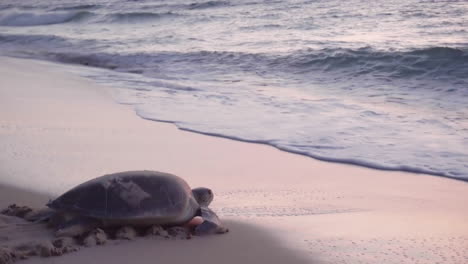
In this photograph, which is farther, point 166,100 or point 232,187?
point 166,100

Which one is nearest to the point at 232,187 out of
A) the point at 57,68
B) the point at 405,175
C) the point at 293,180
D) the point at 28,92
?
the point at 293,180

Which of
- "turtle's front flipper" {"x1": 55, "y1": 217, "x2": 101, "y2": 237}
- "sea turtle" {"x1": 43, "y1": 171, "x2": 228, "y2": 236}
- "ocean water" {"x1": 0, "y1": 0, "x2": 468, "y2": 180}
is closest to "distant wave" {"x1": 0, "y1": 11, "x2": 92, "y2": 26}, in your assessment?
"ocean water" {"x1": 0, "y1": 0, "x2": 468, "y2": 180}

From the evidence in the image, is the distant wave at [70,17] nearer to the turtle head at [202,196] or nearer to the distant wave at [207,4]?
the distant wave at [207,4]

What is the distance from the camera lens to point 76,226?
3.79m

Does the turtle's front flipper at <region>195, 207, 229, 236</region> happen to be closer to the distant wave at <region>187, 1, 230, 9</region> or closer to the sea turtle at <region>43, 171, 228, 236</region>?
the sea turtle at <region>43, 171, 228, 236</region>

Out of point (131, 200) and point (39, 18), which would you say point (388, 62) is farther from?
point (39, 18)

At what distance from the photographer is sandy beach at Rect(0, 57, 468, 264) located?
3.75 m

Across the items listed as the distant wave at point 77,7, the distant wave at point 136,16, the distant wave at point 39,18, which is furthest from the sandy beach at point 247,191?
the distant wave at point 77,7

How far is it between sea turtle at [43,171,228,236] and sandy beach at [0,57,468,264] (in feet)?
0.51

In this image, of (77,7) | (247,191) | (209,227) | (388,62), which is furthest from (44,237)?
(77,7)

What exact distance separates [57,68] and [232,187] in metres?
8.38

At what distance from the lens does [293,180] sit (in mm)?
5312

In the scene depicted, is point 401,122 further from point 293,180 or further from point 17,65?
point 17,65

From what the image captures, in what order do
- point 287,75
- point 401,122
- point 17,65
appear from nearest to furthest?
point 401,122 < point 287,75 < point 17,65
